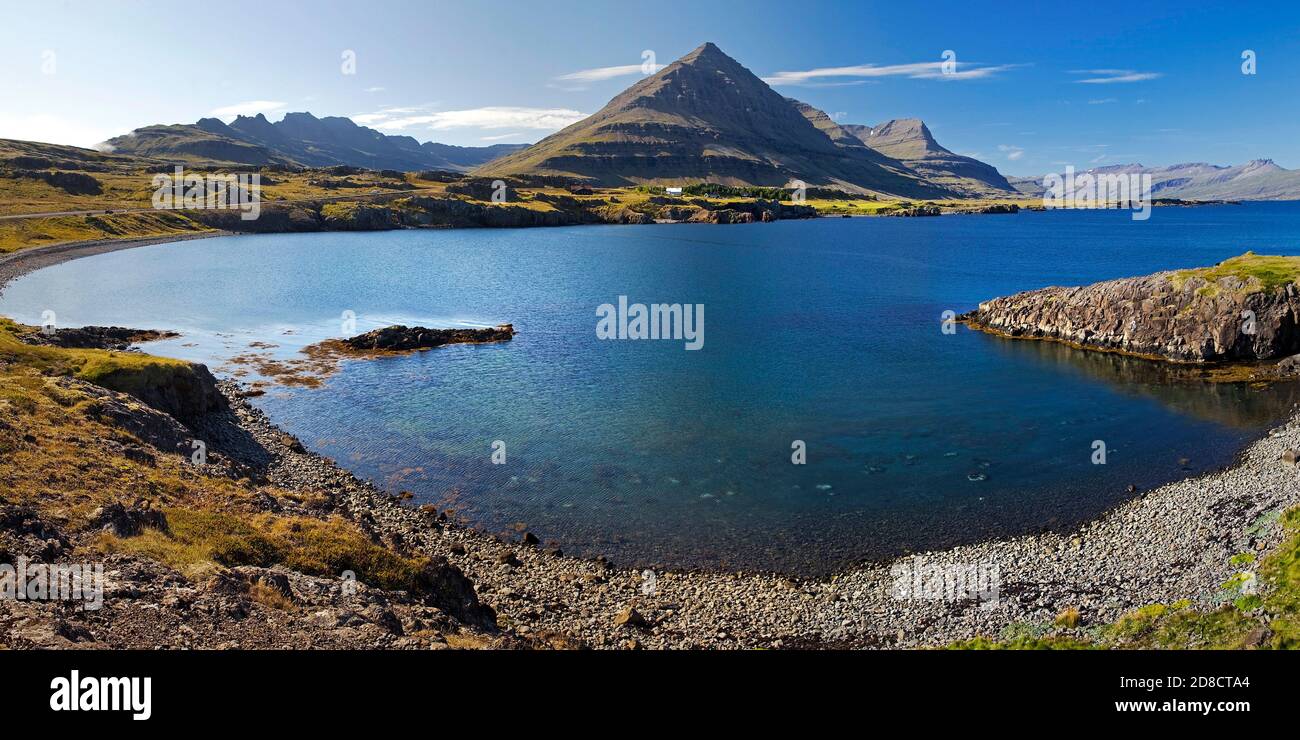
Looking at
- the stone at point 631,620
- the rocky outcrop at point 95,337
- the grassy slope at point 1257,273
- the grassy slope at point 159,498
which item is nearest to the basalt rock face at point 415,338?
the rocky outcrop at point 95,337

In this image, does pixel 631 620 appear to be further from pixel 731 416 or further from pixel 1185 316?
pixel 1185 316

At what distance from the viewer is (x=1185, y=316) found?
75.4 m

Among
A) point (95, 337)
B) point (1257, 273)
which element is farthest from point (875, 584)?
point (95, 337)

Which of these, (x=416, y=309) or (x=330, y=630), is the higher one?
(x=416, y=309)

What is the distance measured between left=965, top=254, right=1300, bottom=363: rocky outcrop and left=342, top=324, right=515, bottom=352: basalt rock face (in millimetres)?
66919

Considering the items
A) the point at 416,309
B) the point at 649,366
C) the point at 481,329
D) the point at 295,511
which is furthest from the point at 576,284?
the point at 295,511

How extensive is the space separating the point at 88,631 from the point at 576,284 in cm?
12231

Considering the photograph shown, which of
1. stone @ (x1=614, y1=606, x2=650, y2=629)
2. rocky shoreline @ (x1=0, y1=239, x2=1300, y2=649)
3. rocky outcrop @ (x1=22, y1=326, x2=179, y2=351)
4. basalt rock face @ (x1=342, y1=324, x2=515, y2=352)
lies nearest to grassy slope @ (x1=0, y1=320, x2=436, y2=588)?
rocky shoreline @ (x1=0, y1=239, x2=1300, y2=649)

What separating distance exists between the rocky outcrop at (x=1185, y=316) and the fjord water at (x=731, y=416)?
13.3 feet

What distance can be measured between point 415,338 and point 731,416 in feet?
153

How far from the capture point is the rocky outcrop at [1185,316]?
71688 mm

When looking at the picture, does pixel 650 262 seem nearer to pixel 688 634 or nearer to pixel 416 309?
pixel 416 309

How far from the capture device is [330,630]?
21594mm

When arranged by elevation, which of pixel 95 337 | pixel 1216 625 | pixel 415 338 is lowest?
pixel 1216 625
